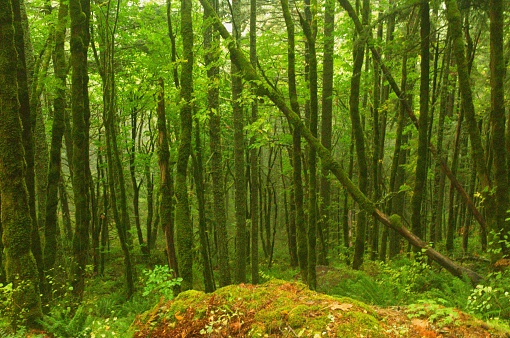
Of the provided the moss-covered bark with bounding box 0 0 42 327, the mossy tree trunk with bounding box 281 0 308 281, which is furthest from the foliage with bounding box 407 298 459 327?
the moss-covered bark with bounding box 0 0 42 327

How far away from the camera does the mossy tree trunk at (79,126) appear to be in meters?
6.63

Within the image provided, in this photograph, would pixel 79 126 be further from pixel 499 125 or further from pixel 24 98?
pixel 499 125

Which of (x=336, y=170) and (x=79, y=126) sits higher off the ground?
(x=79, y=126)

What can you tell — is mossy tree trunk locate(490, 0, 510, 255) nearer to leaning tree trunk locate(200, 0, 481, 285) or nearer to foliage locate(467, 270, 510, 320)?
foliage locate(467, 270, 510, 320)

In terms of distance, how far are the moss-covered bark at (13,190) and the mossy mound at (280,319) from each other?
193 centimetres

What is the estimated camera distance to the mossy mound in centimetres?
355

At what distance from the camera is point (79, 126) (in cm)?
682

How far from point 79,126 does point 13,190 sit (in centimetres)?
237

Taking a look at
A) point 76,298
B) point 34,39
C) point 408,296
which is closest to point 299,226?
point 408,296

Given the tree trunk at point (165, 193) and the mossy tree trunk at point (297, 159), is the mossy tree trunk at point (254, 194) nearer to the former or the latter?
the mossy tree trunk at point (297, 159)

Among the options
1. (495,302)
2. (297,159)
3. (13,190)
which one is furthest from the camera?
(297,159)

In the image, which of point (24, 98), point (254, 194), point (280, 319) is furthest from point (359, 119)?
point (24, 98)

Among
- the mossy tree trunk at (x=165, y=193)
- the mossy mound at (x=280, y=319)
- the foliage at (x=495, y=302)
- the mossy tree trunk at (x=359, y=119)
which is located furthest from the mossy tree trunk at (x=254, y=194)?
the foliage at (x=495, y=302)

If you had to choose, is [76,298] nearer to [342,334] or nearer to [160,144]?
[160,144]
